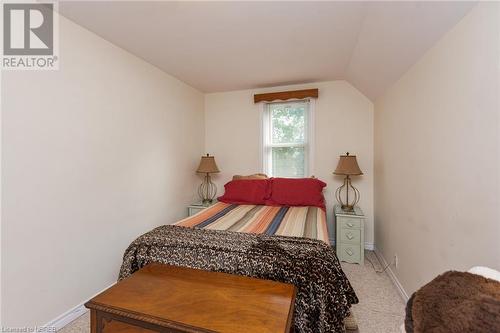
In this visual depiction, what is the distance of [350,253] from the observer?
101 inches

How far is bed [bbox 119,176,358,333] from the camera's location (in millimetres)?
1272

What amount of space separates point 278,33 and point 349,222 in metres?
2.09

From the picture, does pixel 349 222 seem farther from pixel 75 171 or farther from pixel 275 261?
pixel 75 171

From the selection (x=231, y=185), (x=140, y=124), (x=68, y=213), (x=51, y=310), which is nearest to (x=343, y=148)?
(x=231, y=185)

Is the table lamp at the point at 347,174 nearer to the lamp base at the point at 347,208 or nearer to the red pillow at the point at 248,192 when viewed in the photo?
the lamp base at the point at 347,208

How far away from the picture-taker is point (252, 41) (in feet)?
6.81

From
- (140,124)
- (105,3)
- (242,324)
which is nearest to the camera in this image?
(242,324)

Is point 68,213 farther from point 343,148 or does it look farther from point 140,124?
point 343,148

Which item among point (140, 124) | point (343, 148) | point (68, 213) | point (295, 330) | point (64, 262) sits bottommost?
point (295, 330)

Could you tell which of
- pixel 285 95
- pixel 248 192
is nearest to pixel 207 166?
pixel 248 192

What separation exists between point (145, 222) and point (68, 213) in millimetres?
831

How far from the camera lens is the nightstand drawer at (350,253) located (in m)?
2.54

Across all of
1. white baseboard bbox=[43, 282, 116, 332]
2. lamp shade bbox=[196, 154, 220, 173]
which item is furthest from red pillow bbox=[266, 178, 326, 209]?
white baseboard bbox=[43, 282, 116, 332]

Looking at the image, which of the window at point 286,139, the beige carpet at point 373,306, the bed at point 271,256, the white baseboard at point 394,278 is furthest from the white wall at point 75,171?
the white baseboard at point 394,278
